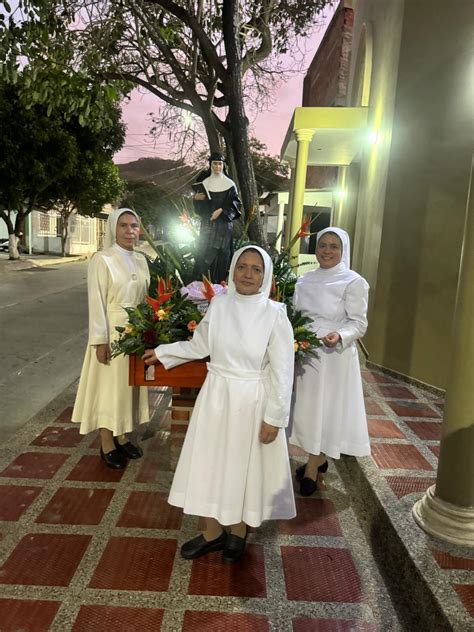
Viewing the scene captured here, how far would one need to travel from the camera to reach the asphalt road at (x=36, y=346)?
528 centimetres

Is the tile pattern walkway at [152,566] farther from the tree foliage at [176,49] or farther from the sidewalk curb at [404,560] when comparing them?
the tree foliage at [176,49]

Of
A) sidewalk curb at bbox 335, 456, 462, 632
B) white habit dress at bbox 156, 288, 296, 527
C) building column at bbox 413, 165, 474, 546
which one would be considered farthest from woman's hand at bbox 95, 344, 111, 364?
building column at bbox 413, 165, 474, 546

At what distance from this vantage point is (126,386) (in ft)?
11.7

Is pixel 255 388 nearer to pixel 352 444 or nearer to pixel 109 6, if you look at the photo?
pixel 352 444

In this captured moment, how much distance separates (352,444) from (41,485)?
85.7 inches

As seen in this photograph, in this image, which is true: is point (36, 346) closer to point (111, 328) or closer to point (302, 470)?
point (111, 328)

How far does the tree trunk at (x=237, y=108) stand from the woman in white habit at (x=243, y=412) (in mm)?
4183

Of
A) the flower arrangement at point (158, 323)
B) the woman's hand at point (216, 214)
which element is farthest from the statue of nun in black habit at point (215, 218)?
the flower arrangement at point (158, 323)

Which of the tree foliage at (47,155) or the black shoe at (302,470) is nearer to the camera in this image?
the black shoe at (302,470)

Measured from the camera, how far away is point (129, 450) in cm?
384

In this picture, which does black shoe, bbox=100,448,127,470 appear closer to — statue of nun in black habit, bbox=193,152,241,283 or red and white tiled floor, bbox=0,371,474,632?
red and white tiled floor, bbox=0,371,474,632

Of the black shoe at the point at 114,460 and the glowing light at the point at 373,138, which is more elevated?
the glowing light at the point at 373,138

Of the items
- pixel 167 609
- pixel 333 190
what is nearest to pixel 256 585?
pixel 167 609

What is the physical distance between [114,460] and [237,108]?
5.46 metres
